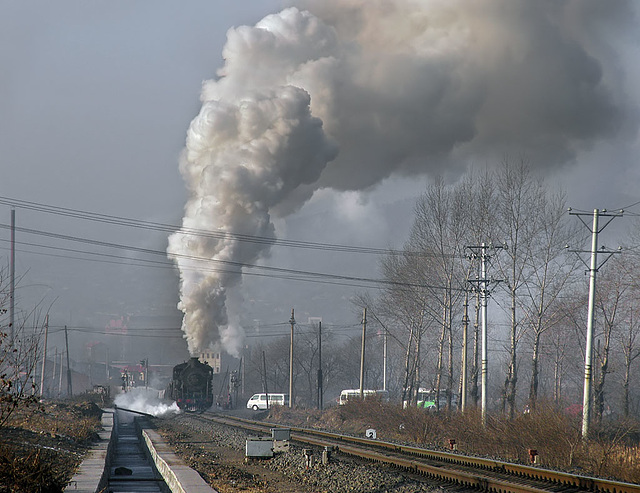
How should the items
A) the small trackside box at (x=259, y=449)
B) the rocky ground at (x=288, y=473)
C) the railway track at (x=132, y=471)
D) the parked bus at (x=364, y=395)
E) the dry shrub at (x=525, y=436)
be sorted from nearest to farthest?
the rocky ground at (x=288, y=473), the dry shrub at (x=525, y=436), the railway track at (x=132, y=471), the small trackside box at (x=259, y=449), the parked bus at (x=364, y=395)

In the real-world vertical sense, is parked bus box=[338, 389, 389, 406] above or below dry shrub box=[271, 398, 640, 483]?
below

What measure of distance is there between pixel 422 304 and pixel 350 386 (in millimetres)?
81931

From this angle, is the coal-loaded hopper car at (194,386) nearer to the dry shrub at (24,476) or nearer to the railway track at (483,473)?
the railway track at (483,473)

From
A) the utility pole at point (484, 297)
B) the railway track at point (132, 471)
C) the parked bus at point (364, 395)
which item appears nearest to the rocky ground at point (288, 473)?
the railway track at point (132, 471)

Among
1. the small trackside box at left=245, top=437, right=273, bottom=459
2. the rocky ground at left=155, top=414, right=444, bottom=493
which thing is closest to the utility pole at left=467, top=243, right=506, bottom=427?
the rocky ground at left=155, top=414, right=444, bottom=493

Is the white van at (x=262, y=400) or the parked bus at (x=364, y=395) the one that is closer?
the parked bus at (x=364, y=395)

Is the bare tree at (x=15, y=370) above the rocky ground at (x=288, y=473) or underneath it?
above

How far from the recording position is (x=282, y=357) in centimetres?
12606

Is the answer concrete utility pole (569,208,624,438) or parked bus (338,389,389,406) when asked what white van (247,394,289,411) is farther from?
concrete utility pole (569,208,624,438)

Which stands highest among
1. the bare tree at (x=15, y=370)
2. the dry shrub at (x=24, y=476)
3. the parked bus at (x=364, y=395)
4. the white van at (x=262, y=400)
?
the bare tree at (x=15, y=370)

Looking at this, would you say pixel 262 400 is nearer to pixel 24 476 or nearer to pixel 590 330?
pixel 590 330

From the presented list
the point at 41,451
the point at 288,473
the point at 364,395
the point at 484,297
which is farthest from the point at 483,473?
the point at 364,395

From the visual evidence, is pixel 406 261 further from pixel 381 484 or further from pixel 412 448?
pixel 381 484

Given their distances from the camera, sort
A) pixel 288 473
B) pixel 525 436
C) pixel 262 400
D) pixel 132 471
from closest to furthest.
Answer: pixel 288 473 → pixel 525 436 → pixel 132 471 → pixel 262 400
